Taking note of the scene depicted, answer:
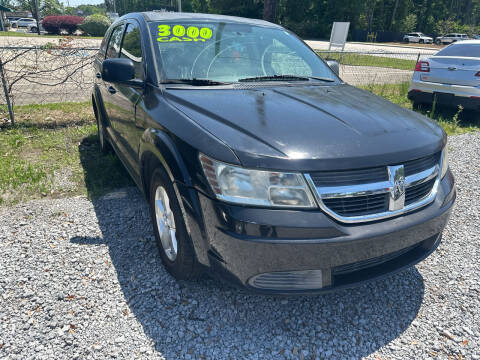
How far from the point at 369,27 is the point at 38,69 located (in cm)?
5864

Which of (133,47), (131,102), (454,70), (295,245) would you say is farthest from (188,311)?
(454,70)

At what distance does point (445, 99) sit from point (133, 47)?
6.33m

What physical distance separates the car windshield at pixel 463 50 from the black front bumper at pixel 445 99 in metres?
0.96

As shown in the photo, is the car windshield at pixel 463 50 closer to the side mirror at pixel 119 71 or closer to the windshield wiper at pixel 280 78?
the windshield wiper at pixel 280 78

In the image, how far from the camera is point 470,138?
6512 millimetres

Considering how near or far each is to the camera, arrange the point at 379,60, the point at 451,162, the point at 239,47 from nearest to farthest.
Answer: the point at 239,47
the point at 451,162
the point at 379,60

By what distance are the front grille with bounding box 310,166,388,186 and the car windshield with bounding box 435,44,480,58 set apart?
6.90 metres

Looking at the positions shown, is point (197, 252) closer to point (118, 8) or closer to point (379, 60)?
point (379, 60)

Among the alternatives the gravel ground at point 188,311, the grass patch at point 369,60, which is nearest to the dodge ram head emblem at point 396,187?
the gravel ground at point 188,311

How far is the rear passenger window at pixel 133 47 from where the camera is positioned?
3.01 m

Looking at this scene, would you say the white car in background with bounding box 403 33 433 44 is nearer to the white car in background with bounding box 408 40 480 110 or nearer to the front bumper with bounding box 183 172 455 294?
the white car in background with bounding box 408 40 480 110

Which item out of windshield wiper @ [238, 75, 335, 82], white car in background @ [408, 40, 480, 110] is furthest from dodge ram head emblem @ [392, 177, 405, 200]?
white car in background @ [408, 40, 480, 110]

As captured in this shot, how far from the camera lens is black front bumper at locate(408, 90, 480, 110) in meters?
6.91

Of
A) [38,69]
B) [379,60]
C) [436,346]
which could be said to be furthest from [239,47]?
[379,60]
